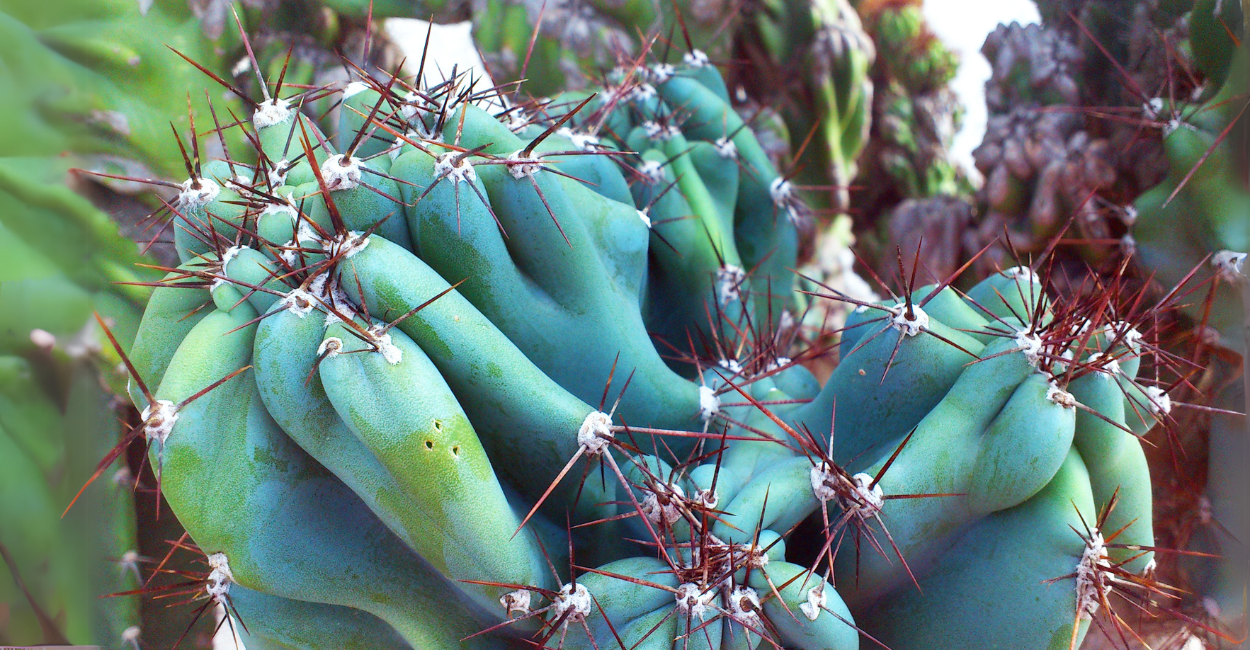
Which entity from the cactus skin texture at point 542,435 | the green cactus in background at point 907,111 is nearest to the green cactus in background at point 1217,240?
the cactus skin texture at point 542,435

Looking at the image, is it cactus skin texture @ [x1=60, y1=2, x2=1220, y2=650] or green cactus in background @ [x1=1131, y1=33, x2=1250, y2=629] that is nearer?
cactus skin texture @ [x1=60, y1=2, x2=1220, y2=650]

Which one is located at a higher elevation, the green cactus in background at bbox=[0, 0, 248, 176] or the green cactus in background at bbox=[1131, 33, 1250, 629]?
the green cactus in background at bbox=[0, 0, 248, 176]

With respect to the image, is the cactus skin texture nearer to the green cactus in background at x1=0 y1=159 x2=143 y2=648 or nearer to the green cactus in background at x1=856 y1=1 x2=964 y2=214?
the green cactus in background at x1=0 y1=159 x2=143 y2=648

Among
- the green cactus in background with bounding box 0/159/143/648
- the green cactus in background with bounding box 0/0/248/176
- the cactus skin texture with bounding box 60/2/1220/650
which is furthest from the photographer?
the green cactus in background with bounding box 0/0/248/176

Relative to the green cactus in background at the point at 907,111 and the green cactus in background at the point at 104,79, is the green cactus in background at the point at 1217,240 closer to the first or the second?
the green cactus in background at the point at 907,111

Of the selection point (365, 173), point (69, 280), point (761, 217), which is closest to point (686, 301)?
point (761, 217)

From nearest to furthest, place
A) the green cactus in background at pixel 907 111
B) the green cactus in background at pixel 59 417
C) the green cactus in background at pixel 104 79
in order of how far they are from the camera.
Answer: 1. the green cactus in background at pixel 59 417
2. the green cactus in background at pixel 104 79
3. the green cactus in background at pixel 907 111

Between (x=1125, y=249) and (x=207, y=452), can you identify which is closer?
(x=207, y=452)

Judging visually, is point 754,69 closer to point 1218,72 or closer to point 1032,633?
point 1218,72

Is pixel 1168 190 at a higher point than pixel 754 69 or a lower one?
lower

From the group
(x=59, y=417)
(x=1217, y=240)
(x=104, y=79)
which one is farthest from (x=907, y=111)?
(x=59, y=417)

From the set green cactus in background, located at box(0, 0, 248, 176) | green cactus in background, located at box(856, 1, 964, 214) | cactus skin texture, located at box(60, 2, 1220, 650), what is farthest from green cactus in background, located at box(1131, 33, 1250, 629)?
green cactus in background, located at box(0, 0, 248, 176)
